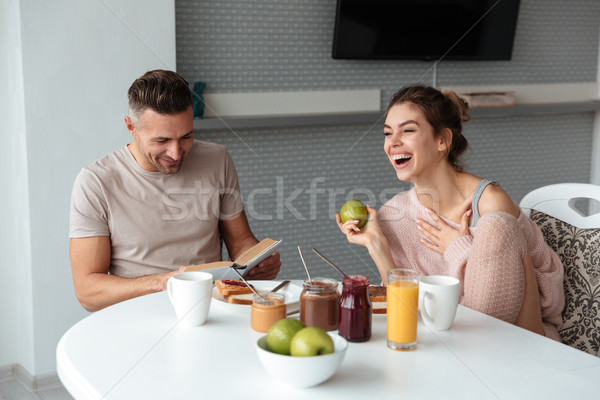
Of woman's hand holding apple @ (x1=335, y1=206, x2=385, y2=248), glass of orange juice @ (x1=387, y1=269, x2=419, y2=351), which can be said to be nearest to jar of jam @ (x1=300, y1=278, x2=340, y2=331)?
glass of orange juice @ (x1=387, y1=269, x2=419, y2=351)

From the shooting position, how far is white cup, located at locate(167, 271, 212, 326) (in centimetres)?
112

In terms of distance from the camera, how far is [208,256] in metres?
1.83

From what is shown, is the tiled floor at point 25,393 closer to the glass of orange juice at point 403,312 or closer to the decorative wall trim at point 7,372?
the decorative wall trim at point 7,372

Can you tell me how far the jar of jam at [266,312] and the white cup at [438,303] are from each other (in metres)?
0.25

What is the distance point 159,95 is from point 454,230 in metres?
0.84

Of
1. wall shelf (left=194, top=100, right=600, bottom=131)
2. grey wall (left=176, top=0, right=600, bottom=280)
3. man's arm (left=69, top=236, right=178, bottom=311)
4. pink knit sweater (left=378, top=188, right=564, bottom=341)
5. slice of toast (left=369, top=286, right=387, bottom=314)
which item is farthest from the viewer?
grey wall (left=176, top=0, right=600, bottom=280)

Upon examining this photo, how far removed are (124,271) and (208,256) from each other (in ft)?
0.80

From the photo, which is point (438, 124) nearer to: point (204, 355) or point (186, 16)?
point (204, 355)

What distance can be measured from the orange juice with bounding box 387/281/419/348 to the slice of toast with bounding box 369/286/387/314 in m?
0.13

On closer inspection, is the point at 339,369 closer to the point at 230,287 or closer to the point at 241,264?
the point at 230,287

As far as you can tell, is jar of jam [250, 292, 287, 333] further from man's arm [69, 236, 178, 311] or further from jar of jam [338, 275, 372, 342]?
man's arm [69, 236, 178, 311]

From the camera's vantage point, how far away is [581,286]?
4.85 ft

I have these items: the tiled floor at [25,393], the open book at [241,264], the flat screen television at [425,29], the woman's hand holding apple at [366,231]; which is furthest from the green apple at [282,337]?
the flat screen television at [425,29]

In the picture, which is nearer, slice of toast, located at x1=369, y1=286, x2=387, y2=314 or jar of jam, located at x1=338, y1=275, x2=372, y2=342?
jar of jam, located at x1=338, y1=275, x2=372, y2=342
